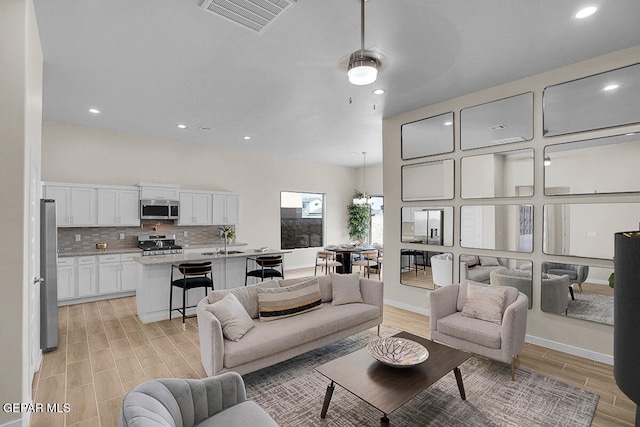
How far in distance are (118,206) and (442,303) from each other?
18.7 feet

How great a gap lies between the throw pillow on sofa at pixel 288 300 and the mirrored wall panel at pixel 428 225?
2018mm

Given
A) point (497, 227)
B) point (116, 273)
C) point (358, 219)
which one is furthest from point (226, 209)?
point (497, 227)

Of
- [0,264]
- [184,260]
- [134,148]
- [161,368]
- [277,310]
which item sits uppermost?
[134,148]

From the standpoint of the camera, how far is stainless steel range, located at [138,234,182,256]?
5.97 metres

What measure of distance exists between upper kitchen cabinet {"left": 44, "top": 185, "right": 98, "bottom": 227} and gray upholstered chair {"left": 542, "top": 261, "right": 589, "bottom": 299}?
688cm

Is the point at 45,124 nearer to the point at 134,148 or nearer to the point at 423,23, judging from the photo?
the point at 134,148

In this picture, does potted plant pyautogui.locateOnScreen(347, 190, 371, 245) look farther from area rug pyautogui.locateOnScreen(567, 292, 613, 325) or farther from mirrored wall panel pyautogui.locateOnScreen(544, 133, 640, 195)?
area rug pyautogui.locateOnScreen(567, 292, 613, 325)

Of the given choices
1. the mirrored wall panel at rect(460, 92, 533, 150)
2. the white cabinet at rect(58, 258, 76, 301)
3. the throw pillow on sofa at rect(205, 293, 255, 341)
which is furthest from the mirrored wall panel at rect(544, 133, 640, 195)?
the white cabinet at rect(58, 258, 76, 301)

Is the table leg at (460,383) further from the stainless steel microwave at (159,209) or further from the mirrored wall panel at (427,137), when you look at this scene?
the stainless steel microwave at (159,209)

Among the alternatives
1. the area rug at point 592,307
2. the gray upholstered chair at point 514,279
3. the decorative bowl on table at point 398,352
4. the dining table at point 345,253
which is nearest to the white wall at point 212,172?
the dining table at point 345,253

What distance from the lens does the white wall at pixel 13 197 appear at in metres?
2.12

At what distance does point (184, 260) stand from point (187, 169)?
3.15m

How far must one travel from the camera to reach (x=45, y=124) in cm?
543

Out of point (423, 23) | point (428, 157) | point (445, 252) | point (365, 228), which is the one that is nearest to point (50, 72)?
point (423, 23)
